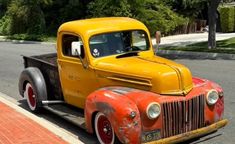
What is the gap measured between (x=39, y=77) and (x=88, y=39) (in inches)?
77.7

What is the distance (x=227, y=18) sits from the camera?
34.0 m

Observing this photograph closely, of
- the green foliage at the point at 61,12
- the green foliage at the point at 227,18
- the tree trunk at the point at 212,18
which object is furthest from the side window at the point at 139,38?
the green foliage at the point at 61,12

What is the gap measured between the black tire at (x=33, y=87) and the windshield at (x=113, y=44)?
6.28 feet

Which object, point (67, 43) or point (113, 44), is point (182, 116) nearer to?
point (113, 44)

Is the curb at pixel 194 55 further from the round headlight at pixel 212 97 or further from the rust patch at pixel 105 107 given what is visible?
the rust patch at pixel 105 107

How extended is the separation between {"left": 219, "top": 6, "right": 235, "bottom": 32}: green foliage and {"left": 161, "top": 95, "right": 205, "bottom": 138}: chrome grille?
2825 cm

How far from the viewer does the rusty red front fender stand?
6172 millimetres

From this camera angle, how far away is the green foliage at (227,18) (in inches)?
1331

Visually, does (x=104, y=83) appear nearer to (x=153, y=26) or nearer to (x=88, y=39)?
(x=88, y=39)

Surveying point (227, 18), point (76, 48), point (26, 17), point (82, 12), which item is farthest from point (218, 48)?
point (26, 17)

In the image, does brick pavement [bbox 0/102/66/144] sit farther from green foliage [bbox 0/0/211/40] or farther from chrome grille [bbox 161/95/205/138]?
green foliage [bbox 0/0/211/40]

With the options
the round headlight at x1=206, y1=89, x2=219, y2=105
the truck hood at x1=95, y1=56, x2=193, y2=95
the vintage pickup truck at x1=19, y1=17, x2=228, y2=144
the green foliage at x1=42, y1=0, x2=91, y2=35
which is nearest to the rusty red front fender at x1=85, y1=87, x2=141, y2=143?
the vintage pickup truck at x1=19, y1=17, x2=228, y2=144

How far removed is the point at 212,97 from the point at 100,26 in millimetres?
2354

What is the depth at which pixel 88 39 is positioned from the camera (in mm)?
7758
